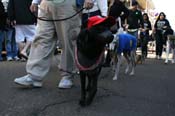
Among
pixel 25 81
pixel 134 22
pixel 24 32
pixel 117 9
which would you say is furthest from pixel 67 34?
pixel 134 22

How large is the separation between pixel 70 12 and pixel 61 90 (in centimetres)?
121

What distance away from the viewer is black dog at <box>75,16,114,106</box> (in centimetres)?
573

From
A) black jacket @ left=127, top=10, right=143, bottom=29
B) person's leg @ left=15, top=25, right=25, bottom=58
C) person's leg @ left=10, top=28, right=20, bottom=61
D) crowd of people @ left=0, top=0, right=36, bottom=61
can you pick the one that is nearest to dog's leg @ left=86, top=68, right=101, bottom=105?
crowd of people @ left=0, top=0, right=36, bottom=61

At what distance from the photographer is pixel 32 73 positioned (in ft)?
22.8

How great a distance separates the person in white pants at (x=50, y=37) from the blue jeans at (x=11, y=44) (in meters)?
6.24

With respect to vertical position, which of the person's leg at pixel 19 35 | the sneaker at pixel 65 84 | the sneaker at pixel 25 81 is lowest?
the person's leg at pixel 19 35

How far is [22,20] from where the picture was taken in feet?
41.4

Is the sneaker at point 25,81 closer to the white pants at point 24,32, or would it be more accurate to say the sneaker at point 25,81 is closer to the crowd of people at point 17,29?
the crowd of people at point 17,29

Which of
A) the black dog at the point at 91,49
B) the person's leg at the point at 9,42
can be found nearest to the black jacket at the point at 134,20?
the person's leg at the point at 9,42

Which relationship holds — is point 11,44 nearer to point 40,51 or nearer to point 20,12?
point 20,12

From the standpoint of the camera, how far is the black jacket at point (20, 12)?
12.4 meters

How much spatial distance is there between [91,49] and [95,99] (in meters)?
0.99

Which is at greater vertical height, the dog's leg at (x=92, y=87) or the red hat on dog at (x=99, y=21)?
the red hat on dog at (x=99, y=21)

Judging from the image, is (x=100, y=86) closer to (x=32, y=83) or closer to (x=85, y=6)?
(x=32, y=83)
